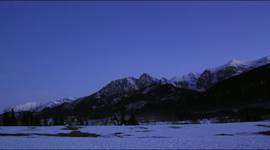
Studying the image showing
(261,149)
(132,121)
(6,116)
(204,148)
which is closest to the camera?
(261,149)

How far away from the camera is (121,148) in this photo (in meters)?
41.2

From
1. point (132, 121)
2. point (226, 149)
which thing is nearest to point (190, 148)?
point (226, 149)

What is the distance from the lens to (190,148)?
132ft

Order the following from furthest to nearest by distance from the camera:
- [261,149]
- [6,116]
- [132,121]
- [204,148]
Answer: [6,116], [132,121], [204,148], [261,149]

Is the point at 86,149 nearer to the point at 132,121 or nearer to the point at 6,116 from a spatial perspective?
the point at 132,121

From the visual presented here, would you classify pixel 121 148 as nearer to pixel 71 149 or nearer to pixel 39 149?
pixel 71 149

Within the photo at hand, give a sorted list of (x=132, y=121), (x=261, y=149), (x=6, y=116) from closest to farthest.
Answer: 1. (x=261, y=149)
2. (x=132, y=121)
3. (x=6, y=116)

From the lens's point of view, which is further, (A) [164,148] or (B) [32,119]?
(B) [32,119]

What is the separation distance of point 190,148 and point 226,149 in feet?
13.0

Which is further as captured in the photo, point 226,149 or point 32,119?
point 32,119

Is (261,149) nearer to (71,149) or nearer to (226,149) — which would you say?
(226,149)

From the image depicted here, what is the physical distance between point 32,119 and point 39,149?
160 metres

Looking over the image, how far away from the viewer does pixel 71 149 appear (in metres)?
40.1

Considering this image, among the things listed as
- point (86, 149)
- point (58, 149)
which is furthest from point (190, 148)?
point (58, 149)
